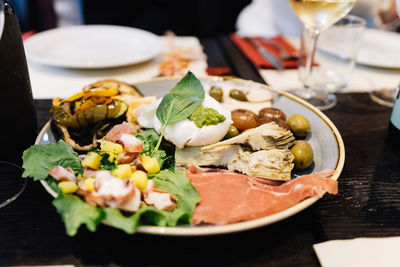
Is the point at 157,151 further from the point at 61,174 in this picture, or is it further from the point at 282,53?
the point at 282,53

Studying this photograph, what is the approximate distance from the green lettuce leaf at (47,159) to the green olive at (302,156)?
0.68 meters

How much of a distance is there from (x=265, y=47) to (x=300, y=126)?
1.15 m

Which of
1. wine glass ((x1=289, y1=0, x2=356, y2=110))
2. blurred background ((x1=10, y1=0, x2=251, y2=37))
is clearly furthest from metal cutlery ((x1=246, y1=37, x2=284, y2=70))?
blurred background ((x1=10, y1=0, x2=251, y2=37))

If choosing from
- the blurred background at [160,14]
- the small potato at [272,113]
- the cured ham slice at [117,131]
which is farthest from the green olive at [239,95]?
the blurred background at [160,14]

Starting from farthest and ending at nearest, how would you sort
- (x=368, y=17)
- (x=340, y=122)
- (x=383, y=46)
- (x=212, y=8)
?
(x=212, y=8) → (x=368, y=17) → (x=383, y=46) → (x=340, y=122)

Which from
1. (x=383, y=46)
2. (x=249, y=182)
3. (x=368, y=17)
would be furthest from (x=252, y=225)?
(x=368, y=17)

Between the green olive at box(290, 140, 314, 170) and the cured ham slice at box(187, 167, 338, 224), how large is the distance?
0.43 ft

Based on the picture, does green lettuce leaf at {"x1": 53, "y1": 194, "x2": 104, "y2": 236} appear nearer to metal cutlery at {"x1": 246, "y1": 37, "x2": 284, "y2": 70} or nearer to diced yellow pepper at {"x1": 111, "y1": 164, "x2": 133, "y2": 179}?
diced yellow pepper at {"x1": 111, "y1": 164, "x2": 133, "y2": 179}

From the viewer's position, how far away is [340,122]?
4.98ft

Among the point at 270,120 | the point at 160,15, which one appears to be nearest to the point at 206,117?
the point at 270,120

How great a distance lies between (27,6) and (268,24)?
275cm

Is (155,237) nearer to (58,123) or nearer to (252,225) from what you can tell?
(252,225)

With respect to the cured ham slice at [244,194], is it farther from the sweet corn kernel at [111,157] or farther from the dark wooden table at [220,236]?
the sweet corn kernel at [111,157]

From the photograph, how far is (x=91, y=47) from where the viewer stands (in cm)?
221
